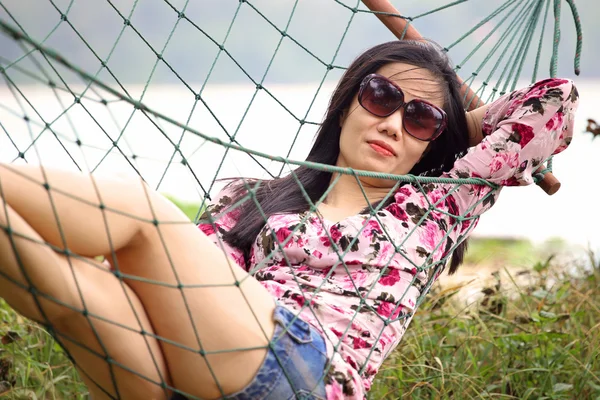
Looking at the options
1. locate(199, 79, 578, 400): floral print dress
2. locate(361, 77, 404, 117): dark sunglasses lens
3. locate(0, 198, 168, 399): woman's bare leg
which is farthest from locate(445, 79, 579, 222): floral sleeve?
locate(0, 198, 168, 399): woman's bare leg

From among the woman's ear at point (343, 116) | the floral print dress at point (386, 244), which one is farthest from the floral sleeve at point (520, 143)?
the woman's ear at point (343, 116)

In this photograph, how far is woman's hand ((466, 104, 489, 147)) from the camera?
239cm

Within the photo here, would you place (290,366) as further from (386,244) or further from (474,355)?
(474,355)

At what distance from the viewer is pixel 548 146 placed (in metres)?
2.17

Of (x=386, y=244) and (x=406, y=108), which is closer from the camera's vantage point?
(x=386, y=244)

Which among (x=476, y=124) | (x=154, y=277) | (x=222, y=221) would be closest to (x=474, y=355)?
(x=476, y=124)

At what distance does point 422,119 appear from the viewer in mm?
2238

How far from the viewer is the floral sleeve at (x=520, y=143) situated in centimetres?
214

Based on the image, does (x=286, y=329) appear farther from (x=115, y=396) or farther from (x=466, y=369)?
(x=466, y=369)

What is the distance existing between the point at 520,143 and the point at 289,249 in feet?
2.15

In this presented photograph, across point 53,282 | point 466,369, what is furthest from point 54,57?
point 466,369

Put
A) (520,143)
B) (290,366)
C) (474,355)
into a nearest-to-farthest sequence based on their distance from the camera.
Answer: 1. (290,366)
2. (520,143)
3. (474,355)

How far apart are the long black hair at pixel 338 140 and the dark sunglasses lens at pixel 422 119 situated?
3.7 inches

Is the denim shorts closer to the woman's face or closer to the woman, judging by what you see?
the woman
